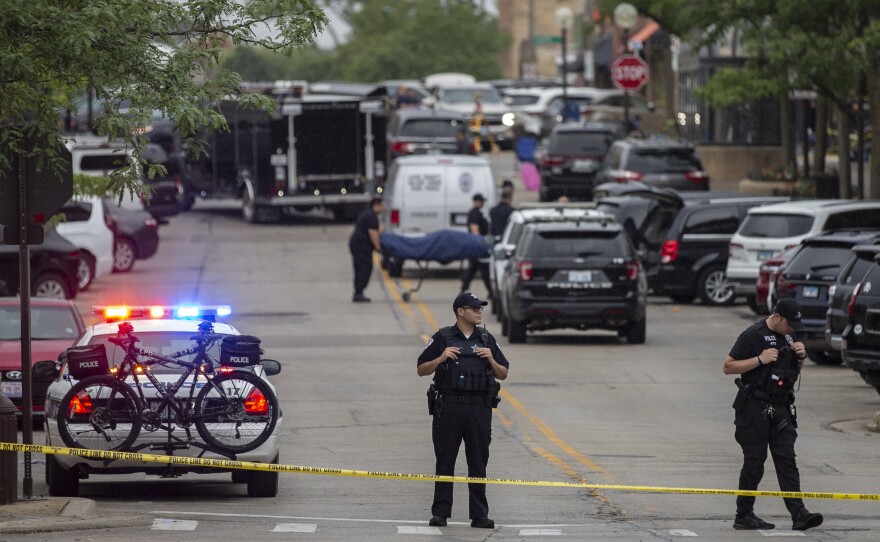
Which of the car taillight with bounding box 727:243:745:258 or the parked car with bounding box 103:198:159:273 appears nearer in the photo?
the car taillight with bounding box 727:243:745:258

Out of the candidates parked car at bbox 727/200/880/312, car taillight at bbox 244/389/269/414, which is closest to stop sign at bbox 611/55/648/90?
parked car at bbox 727/200/880/312

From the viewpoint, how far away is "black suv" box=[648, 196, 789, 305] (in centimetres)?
2991

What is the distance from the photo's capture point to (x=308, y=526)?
39.1 ft

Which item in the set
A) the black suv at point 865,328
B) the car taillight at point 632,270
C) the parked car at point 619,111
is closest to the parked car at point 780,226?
the car taillight at point 632,270

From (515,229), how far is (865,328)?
397 inches

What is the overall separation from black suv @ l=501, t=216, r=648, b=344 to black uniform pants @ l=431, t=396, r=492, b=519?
42.3 feet

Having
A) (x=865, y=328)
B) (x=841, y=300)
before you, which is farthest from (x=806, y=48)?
(x=865, y=328)

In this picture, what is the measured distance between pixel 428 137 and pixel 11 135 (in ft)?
112

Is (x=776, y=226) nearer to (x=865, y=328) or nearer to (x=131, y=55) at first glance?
(x=865, y=328)

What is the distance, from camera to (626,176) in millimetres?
39719

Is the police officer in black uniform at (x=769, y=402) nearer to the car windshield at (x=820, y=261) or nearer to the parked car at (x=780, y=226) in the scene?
the car windshield at (x=820, y=261)

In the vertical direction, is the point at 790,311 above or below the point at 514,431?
above

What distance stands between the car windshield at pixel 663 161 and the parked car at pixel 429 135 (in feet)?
21.2

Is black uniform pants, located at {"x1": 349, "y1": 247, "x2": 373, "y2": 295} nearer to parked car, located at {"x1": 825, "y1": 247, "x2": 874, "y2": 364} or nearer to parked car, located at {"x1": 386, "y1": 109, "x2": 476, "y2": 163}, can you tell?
parked car, located at {"x1": 825, "y1": 247, "x2": 874, "y2": 364}
